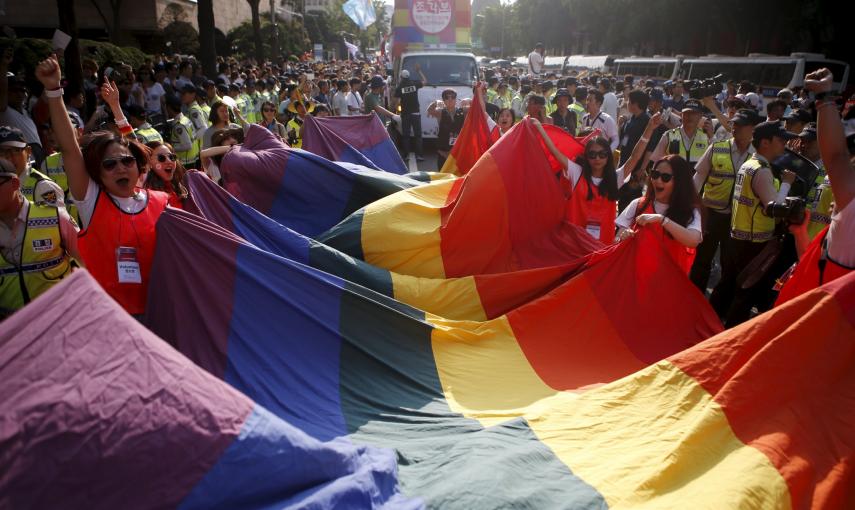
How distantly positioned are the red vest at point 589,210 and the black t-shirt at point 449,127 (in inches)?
198

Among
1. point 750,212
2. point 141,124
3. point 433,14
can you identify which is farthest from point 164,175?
point 433,14

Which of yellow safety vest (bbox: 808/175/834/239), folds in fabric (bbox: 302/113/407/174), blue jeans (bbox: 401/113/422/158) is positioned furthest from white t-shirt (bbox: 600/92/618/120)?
yellow safety vest (bbox: 808/175/834/239)

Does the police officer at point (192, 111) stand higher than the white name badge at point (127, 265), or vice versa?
the police officer at point (192, 111)

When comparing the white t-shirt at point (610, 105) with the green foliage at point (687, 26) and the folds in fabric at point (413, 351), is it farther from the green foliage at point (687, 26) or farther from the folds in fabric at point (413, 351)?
the green foliage at point (687, 26)

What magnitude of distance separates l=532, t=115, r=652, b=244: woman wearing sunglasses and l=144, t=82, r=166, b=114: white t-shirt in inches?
449

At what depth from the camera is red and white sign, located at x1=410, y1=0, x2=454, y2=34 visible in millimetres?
18984

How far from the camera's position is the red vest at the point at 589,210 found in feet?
19.1

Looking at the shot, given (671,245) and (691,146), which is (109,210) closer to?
(671,245)

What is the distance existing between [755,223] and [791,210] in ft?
4.57

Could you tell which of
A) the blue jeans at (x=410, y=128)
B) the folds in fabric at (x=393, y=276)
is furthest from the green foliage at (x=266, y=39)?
the folds in fabric at (x=393, y=276)

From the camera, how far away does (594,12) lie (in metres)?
60.0

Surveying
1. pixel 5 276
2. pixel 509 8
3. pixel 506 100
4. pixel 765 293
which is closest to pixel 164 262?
pixel 5 276

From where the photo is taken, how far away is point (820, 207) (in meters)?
5.37

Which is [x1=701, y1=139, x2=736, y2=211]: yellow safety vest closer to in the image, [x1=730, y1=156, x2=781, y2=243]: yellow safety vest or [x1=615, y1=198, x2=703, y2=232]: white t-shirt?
[x1=730, y1=156, x2=781, y2=243]: yellow safety vest
